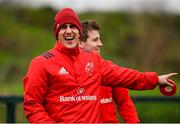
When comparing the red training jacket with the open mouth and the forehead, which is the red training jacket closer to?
the forehead

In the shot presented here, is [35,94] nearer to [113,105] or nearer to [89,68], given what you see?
[89,68]

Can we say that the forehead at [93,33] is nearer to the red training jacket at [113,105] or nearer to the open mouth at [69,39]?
the red training jacket at [113,105]

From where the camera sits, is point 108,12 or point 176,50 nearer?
point 176,50

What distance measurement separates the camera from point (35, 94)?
15.5 ft

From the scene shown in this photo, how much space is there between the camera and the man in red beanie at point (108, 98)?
5777 millimetres

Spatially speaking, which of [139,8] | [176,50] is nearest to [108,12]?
[139,8]

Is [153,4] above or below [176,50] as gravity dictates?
above

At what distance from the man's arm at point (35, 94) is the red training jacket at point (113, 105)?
1094 millimetres

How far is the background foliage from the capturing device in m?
16.8

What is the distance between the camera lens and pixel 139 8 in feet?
62.6

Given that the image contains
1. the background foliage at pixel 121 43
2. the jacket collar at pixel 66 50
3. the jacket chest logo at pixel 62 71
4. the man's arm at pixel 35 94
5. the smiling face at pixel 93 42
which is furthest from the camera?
the background foliage at pixel 121 43

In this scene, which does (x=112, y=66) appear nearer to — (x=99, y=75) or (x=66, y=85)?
(x=99, y=75)

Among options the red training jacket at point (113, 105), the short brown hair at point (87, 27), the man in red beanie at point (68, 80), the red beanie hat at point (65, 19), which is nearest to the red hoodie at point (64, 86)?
the man in red beanie at point (68, 80)

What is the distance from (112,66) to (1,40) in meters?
17.6
